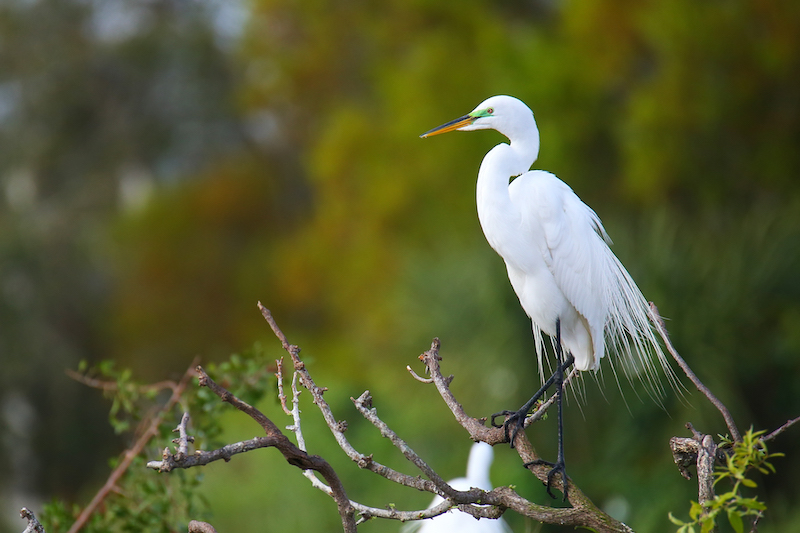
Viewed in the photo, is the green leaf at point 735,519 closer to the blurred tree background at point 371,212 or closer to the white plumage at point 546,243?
the white plumage at point 546,243

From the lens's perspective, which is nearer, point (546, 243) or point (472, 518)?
point (546, 243)

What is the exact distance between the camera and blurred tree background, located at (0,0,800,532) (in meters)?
2.97

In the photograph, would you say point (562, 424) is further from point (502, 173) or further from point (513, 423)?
point (502, 173)

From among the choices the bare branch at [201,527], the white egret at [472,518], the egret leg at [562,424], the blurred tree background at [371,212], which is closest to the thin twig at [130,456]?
the blurred tree background at [371,212]

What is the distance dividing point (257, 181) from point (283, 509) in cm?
536

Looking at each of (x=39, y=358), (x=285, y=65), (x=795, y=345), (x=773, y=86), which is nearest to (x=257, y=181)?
(x=285, y=65)

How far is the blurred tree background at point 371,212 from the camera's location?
297 cm

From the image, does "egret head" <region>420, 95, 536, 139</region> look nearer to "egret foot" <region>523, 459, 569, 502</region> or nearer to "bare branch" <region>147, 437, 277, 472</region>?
"egret foot" <region>523, 459, 569, 502</region>

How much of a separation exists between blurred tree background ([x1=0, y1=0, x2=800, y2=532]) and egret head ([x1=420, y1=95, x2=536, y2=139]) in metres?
0.47

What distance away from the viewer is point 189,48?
8.37 m

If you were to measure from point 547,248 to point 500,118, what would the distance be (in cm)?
21

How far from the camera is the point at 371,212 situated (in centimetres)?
637

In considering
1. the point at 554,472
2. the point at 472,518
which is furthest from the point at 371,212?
the point at 554,472

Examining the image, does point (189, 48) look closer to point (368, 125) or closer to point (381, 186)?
point (368, 125)
